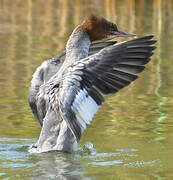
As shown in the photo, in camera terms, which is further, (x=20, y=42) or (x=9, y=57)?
(x=20, y=42)

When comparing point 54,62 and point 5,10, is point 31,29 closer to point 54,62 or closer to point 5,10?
point 5,10

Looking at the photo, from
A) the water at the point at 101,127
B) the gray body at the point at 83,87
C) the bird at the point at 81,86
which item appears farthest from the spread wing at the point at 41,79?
the water at the point at 101,127

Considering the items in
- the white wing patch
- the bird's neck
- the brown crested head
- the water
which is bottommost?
the water

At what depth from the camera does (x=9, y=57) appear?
1484cm

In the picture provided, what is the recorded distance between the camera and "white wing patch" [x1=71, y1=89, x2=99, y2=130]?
723cm

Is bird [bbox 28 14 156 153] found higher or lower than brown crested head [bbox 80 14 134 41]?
lower

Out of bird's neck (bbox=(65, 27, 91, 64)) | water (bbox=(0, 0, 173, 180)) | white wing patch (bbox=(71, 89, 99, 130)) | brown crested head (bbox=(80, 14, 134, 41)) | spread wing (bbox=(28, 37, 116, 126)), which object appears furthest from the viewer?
brown crested head (bbox=(80, 14, 134, 41))

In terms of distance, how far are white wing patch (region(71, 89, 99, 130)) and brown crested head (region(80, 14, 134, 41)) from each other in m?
1.33

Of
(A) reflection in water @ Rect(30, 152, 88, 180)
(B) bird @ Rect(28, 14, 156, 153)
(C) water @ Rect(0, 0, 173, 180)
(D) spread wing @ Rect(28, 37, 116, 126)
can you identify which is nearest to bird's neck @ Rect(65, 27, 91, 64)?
(B) bird @ Rect(28, 14, 156, 153)

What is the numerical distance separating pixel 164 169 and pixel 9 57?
28.1 ft

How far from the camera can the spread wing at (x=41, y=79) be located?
8133mm

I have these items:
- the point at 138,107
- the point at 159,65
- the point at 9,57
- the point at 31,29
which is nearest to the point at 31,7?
the point at 31,29

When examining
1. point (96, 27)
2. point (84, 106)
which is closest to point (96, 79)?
point (84, 106)

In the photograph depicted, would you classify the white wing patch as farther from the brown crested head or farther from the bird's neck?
the brown crested head
